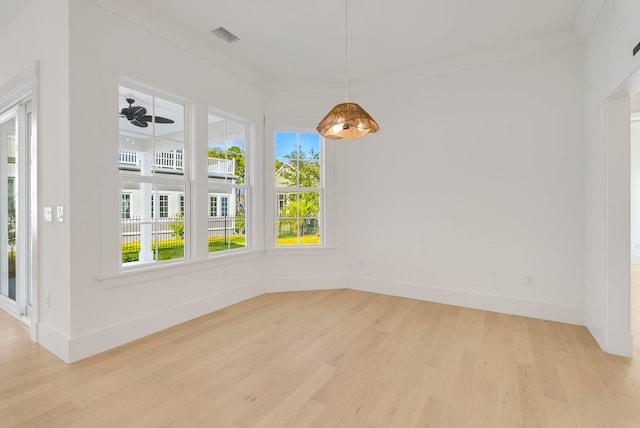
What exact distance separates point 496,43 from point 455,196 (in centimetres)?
182

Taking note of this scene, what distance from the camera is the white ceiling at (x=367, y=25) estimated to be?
2898 millimetres

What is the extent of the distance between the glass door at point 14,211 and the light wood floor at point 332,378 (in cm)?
40

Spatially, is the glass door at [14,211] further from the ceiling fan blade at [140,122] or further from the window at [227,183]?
the window at [227,183]

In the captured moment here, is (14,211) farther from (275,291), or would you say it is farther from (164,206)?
(275,291)

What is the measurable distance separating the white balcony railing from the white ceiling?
A: 1.35 metres

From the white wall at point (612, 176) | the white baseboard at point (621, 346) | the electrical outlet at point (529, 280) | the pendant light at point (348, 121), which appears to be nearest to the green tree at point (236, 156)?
the pendant light at point (348, 121)

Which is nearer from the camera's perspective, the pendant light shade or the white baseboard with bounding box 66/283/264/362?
the pendant light shade

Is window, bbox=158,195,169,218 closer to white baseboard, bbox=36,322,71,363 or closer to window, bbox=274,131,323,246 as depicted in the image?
white baseboard, bbox=36,322,71,363

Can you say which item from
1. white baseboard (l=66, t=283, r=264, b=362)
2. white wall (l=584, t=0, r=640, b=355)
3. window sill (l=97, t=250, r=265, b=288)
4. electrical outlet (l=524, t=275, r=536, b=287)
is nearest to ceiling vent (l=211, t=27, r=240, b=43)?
window sill (l=97, t=250, r=265, b=288)

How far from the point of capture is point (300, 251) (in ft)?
15.1

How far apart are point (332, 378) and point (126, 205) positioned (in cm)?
243

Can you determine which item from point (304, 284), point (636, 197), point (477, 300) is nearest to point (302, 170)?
point (304, 284)

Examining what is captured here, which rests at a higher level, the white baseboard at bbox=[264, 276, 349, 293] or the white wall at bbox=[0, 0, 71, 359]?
the white wall at bbox=[0, 0, 71, 359]

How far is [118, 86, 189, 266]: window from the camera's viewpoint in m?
2.92
